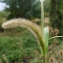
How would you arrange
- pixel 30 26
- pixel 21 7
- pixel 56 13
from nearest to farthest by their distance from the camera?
1. pixel 30 26
2. pixel 56 13
3. pixel 21 7

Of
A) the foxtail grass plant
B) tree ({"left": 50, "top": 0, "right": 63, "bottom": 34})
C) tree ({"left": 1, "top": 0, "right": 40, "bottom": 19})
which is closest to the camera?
the foxtail grass plant

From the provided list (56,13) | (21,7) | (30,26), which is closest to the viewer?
(30,26)

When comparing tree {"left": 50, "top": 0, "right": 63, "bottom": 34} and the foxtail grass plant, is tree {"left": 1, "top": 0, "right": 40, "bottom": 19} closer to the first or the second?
tree {"left": 50, "top": 0, "right": 63, "bottom": 34}

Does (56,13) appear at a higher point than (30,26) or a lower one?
higher

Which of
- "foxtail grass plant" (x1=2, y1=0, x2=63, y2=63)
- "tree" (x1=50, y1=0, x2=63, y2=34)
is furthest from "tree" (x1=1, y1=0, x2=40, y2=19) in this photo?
"foxtail grass plant" (x1=2, y1=0, x2=63, y2=63)

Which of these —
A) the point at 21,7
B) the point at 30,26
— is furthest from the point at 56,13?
the point at 30,26

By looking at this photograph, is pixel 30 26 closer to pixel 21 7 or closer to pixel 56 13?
pixel 56 13

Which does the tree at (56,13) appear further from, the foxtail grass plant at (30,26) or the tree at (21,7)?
the foxtail grass plant at (30,26)

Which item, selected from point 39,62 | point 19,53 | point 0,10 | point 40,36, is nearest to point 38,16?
point 0,10

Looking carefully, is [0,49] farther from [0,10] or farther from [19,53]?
[0,10]
